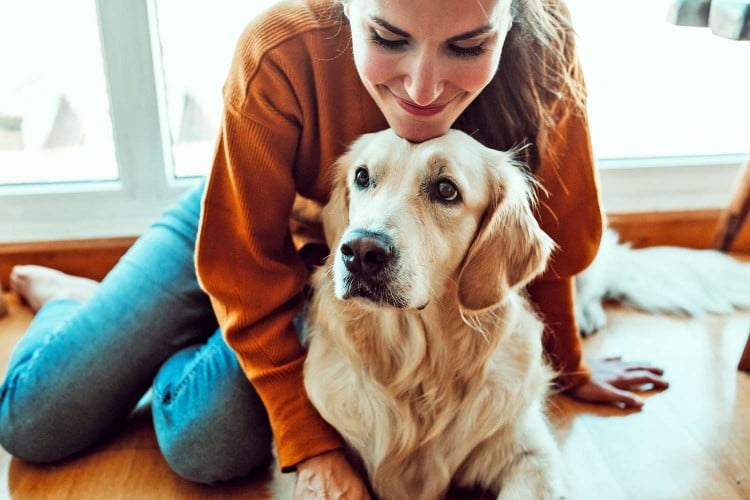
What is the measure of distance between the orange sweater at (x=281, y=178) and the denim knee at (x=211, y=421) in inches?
4.3

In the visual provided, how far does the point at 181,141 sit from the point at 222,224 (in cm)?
94

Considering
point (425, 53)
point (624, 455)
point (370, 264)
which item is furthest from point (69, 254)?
point (624, 455)

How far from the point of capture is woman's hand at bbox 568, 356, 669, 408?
160 centimetres

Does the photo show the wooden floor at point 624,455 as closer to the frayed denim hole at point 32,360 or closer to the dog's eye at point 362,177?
the frayed denim hole at point 32,360

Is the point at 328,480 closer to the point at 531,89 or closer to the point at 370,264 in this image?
the point at 370,264

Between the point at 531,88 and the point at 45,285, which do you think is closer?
the point at 531,88

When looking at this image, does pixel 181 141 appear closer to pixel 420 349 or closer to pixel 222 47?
pixel 222 47

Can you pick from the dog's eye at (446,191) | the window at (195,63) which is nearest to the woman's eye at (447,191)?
the dog's eye at (446,191)

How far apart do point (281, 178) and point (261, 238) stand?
0.36 ft

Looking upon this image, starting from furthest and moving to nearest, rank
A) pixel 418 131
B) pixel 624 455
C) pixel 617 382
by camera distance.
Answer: pixel 617 382
pixel 624 455
pixel 418 131

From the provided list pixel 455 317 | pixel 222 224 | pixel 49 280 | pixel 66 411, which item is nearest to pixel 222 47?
pixel 49 280

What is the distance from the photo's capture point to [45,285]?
1.83 metres

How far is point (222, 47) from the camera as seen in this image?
1.99m

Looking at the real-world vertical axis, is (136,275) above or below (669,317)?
above
